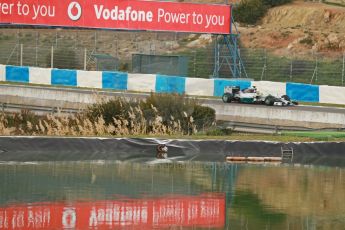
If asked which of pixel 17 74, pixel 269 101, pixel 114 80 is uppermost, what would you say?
pixel 17 74

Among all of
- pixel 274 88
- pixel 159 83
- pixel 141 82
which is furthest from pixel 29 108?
pixel 274 88

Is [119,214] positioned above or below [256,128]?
below

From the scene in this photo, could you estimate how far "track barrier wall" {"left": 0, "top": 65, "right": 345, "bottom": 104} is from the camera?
55469mm

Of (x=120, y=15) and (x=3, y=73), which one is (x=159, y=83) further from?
(x=3, y=73)

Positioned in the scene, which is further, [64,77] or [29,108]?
[64,77]

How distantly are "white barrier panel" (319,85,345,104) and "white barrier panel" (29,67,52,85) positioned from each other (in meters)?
17.8

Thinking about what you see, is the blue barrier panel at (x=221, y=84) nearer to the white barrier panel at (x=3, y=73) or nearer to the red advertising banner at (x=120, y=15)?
the red advertising banner at (x=120, y=15)

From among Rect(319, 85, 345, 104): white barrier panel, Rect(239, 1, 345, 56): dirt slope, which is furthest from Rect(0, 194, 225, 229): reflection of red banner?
Rect(239, 1, 345, 56): dirt slope

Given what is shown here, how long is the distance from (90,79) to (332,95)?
15470 millimetres

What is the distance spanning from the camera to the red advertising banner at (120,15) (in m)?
63.5

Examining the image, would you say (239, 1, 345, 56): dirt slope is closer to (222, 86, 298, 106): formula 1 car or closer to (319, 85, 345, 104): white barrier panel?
(319, 85, 345, 104): white barrier panel

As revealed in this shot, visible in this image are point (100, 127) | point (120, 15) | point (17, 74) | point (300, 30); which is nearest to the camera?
point (100, 127)

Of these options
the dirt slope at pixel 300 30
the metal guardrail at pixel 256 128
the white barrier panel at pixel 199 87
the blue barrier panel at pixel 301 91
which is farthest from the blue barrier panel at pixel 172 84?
the dirt slope at pixel 300 30

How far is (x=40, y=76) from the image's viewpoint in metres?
63.3
